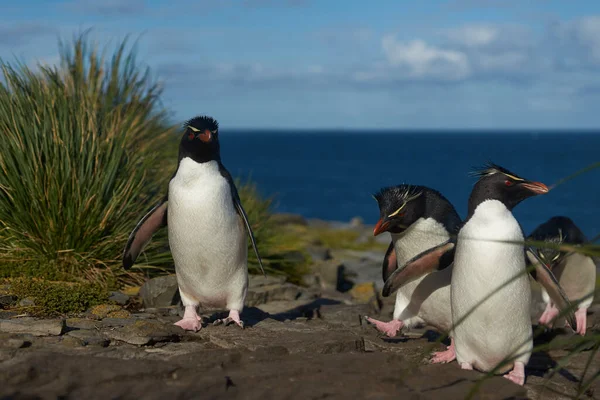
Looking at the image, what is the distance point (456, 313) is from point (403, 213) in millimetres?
905

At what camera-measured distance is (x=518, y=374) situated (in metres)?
4.37

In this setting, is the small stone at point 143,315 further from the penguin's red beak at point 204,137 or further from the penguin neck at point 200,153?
the penguin's red beak at point 204,137

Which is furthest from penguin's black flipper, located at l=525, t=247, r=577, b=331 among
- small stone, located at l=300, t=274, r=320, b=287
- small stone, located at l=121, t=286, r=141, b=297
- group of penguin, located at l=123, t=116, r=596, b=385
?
small stone, located at l=300, t=274, r=320, b=287

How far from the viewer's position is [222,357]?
3.94 metres

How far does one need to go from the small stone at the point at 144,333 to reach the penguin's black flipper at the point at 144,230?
910 millimetres

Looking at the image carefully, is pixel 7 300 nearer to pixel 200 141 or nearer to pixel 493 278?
pixel 200 141

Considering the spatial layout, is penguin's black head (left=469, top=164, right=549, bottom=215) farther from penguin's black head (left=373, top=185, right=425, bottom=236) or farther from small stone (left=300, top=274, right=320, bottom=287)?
small stone (left=300, top=274, right=320, bottom=287)

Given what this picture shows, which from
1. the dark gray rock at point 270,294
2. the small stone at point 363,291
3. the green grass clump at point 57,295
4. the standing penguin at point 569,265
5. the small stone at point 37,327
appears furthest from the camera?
the small stone at point 363,291

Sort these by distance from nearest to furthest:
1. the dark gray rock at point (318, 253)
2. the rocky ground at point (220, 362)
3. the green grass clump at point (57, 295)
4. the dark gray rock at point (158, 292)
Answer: the rocky ground at point (220, 362), the green grass clump at point (57, 295), the dark gray rock at point (158, 292), the dark gray rock at point (318, 253)

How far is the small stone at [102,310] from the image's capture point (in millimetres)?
5258

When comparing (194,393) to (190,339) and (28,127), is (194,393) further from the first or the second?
(28,127)

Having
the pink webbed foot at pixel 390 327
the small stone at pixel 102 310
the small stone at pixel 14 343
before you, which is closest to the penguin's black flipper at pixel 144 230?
the small stone at pixel 102 310

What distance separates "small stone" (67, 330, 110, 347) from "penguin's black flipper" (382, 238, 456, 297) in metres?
1.72

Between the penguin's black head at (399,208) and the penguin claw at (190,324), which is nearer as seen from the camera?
the penguin claw at (190,324)
